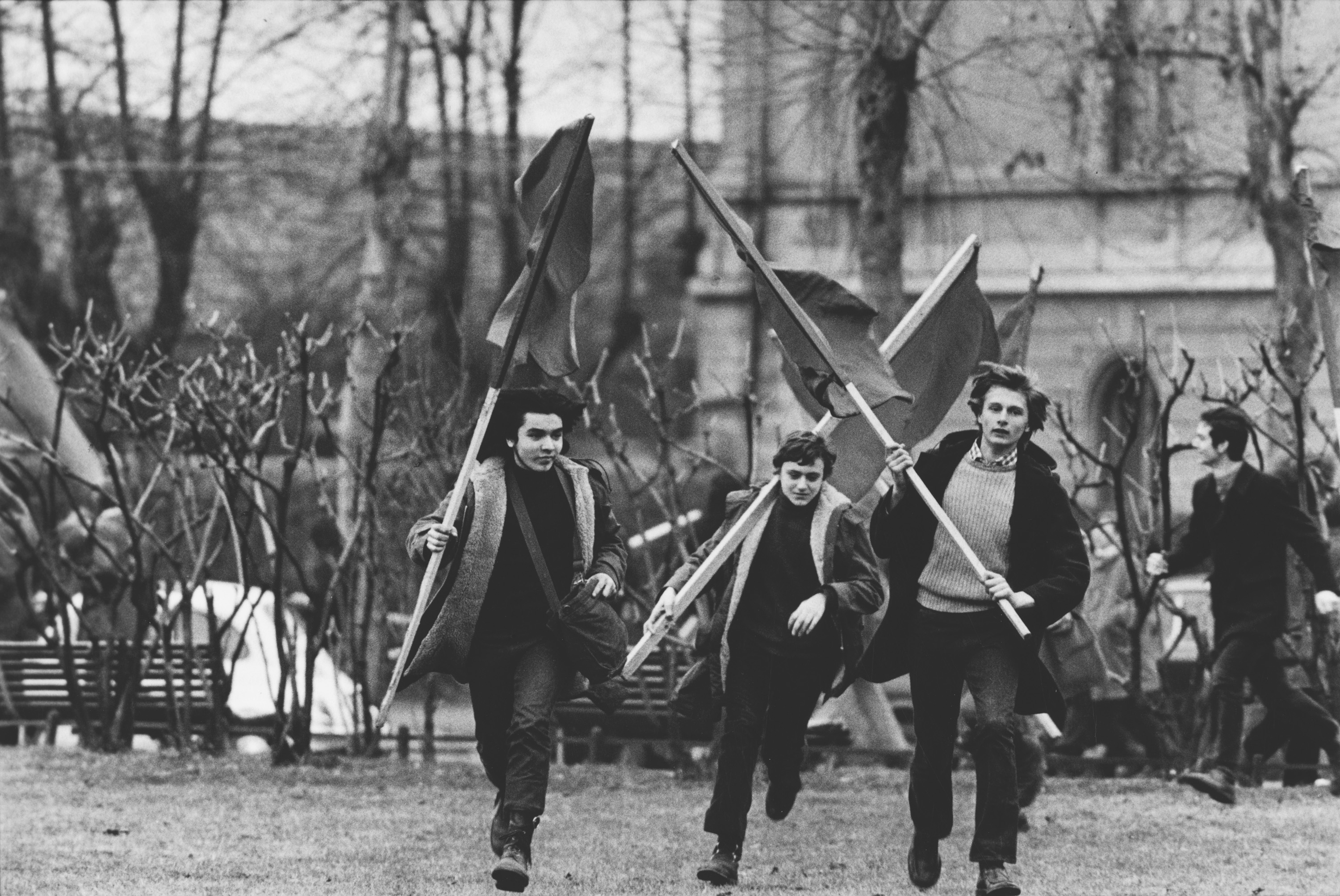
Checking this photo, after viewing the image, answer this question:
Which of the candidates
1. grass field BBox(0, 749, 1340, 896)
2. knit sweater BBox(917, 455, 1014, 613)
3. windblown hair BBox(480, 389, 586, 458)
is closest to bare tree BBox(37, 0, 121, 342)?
grass field BBox(0, 749, 1340, 896)

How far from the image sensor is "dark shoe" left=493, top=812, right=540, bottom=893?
27.3ft

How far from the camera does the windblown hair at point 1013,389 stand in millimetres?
8625

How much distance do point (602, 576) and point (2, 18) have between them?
692 inches

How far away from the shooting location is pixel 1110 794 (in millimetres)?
12484

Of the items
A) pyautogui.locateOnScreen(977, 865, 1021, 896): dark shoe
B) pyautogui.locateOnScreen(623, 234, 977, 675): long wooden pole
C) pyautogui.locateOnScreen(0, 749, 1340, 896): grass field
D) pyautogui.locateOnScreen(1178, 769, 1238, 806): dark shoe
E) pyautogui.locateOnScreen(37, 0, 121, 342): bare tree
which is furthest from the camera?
pyautogui.locateOnScreen(37, 0, 121, 342): bare tree

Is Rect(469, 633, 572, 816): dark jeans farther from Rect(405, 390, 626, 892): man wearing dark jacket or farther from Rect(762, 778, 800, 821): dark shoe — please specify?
Rect(762, 778, 800, 821): dark shoe

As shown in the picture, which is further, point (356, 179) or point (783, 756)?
point (356, 179)

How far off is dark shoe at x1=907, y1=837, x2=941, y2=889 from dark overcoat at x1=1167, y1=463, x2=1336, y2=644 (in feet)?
7.80

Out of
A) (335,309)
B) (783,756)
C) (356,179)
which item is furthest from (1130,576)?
(335,309)

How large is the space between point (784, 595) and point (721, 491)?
341 cm

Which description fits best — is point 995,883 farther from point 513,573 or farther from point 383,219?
point 383,219

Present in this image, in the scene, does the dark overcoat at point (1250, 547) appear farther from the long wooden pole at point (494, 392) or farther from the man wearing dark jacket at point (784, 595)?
the long wooden pole at point (494, 392)

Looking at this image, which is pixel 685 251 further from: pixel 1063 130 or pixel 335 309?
Answer: pixel 1063 130

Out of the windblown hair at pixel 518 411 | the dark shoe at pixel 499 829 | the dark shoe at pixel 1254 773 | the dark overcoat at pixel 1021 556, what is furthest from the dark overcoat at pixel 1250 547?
the dark shoe at pixel 499 829
